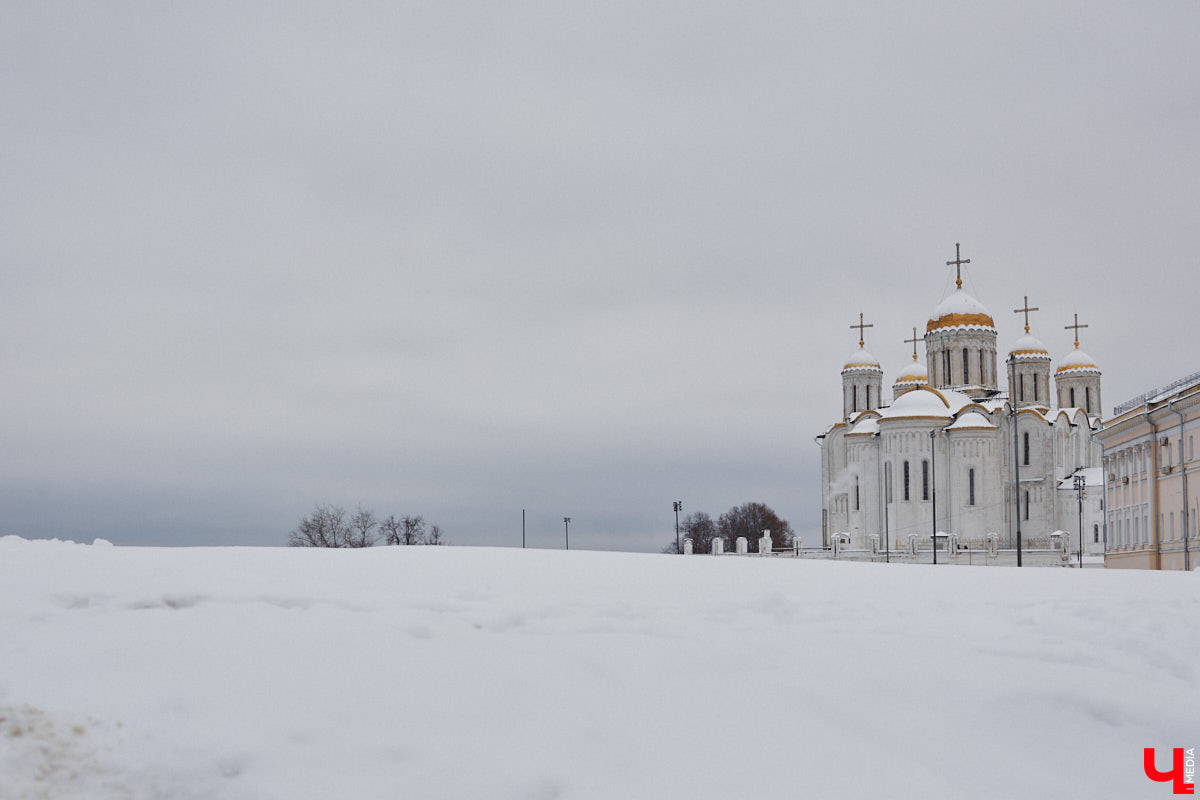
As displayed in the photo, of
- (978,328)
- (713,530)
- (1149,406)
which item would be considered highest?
(978,328)

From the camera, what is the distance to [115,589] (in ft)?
22.1

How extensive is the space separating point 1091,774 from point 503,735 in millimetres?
2821

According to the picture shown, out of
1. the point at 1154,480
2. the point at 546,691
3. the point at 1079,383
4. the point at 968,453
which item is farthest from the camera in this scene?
the point at 1079,383

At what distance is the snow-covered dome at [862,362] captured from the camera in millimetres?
Result: 86938

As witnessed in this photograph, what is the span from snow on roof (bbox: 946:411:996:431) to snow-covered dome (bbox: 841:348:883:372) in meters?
15.0

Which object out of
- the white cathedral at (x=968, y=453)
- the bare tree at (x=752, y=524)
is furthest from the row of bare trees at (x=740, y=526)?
the white cathedral at (x=968, y=453)

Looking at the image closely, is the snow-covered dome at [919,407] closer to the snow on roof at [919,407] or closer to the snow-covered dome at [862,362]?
the snow on roof at [919,407]

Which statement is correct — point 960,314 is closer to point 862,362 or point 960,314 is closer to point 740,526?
point 862,362

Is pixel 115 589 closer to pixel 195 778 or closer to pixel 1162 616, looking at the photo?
pixel 195 778

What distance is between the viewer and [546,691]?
5.56 meters

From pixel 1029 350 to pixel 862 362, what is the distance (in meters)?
12.5

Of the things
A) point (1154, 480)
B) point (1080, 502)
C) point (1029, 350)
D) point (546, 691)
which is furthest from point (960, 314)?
point (546, 691)

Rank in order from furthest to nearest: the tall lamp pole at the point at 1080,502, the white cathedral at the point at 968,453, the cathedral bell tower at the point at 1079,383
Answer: the cathedral bell tower at the point at 1079,383 < the white cathedral at the point at 968,453 < the tall lamp pole at the point at 1080,502

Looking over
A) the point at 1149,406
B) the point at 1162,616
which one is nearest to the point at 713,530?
the point at 1149,406
